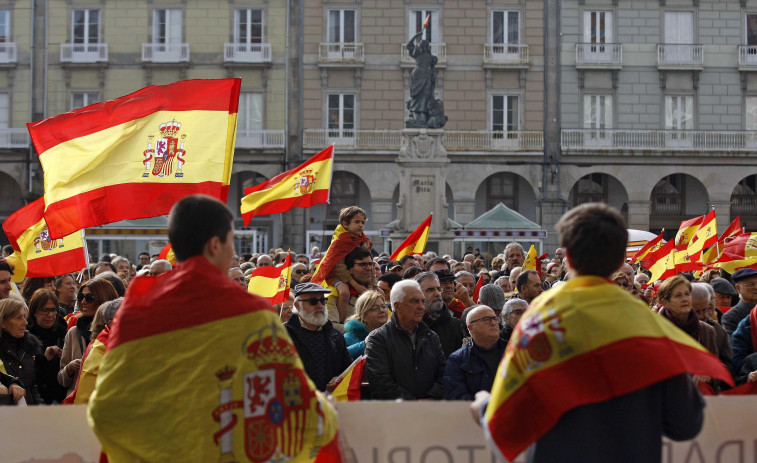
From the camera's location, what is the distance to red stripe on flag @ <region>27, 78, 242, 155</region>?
299 inches

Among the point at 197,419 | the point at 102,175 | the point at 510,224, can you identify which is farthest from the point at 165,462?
the point at 510,224

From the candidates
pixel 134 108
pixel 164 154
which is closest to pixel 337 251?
pixel 164 154

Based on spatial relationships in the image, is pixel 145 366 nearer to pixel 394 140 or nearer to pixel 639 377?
pixel 639 377

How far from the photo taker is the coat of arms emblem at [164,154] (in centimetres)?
739

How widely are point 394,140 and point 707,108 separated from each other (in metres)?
11.6

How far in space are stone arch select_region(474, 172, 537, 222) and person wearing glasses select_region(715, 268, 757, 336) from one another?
3009cm

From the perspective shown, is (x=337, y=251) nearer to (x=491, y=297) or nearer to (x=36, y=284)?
(x=491, y=297)

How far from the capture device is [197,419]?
331 centimetres

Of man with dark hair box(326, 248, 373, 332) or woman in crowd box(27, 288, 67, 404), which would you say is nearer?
woman in crowd box(27, 288, 67, 404)

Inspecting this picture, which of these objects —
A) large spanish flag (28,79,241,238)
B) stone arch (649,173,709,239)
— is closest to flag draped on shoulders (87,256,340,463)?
large spanish flag (28,79,241,238)

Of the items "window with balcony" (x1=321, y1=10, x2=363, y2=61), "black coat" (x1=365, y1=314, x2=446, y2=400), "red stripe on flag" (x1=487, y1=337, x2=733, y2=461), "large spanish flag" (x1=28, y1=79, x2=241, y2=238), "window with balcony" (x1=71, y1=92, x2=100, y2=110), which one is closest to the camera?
"red stripe on flag" (x1=487, y1=337, x2=733, y2=461)

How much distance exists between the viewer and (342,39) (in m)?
36.2

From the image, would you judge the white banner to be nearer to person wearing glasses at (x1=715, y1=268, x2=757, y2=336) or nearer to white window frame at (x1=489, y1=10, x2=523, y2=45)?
person wearing glasses at (x1=715, y1=268, x2=757, y2=336)

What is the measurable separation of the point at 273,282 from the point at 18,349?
12.9 ft
